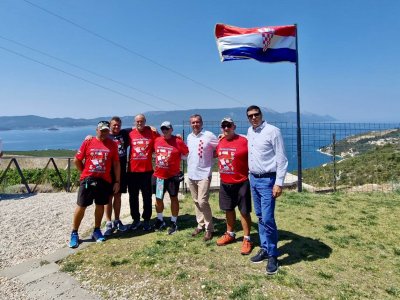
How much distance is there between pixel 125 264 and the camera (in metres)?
4.59

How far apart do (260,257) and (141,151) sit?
268 cm

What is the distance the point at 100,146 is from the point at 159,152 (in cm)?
99

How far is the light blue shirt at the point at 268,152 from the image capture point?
419 centimetres

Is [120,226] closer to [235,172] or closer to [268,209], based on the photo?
[235,172]

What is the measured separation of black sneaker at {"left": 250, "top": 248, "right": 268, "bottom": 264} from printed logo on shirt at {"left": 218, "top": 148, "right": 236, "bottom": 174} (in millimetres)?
1212

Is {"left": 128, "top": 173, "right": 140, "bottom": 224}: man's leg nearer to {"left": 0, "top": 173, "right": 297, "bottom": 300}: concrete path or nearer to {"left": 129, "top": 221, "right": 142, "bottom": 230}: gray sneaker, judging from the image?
{"left": 129, "top": 221, "right": 142, "bottom": 230}: gray sneaker

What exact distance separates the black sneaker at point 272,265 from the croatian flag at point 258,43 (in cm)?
603

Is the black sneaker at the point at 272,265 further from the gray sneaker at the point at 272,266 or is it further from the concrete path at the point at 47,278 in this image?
the concrete path at the point at 47,278

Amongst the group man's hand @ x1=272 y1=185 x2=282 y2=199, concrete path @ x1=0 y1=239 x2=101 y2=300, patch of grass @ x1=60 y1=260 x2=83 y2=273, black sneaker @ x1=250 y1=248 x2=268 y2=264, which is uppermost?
man's hand @ x1=272 y1=185 x2=282 y2=199

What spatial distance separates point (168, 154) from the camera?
561cm

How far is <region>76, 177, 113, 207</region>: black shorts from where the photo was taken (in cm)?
535

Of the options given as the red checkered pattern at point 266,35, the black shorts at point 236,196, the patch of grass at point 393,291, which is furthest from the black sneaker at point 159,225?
the red checkered pattern at point 266,35

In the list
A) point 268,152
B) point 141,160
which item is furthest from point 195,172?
point 268,152

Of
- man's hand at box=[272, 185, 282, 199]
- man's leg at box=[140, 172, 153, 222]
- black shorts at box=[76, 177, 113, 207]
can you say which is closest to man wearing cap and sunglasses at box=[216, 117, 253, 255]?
man's hand at box=[272, 185, 282, 199]
